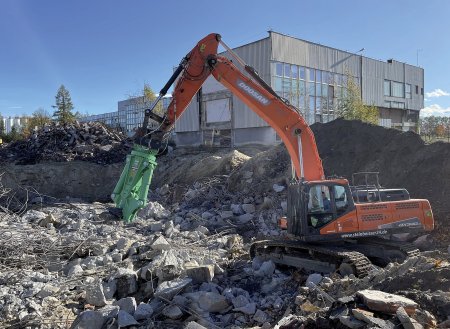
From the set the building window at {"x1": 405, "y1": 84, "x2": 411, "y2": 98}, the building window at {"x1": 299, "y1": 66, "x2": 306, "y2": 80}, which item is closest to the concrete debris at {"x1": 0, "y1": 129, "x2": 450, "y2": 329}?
the building window at {"x1": 299, "y1": 66, "x2": 306, "y2": 80}

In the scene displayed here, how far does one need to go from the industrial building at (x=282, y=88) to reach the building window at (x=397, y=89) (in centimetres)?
268

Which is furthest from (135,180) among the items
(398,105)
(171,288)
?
(398,105)

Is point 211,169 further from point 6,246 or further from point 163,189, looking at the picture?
→ point 6,246

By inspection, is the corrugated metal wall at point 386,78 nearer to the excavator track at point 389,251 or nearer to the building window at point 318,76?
the building window at point 318,76

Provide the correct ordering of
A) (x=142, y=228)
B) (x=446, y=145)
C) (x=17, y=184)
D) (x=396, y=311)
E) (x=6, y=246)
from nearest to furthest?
(x=396, y=311)
(x=6, y=246)
(x=142, y=228)
(x=446, y=145)
(x=17, y=184)

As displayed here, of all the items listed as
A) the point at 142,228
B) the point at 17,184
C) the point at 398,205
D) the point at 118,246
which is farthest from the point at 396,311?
the point at 17,184

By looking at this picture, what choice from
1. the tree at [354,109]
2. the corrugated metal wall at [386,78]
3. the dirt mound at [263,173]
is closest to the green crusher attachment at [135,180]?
the dirt mound at [263,173]

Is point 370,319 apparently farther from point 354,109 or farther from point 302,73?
point 302,73

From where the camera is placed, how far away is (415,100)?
38.9 meters

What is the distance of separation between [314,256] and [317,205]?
33.6 inches

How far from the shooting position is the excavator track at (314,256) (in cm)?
680

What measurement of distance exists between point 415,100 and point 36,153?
30997mm

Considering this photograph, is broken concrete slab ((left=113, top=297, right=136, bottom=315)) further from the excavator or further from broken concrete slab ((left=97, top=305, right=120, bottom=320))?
the excavator

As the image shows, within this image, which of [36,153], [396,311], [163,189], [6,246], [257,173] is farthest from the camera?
[36,153]
